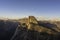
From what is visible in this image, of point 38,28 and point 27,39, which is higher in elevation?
point 38,28

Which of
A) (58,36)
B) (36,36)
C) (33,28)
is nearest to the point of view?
(58,36)

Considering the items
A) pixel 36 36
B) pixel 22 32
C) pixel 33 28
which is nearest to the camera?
pixel 36 36

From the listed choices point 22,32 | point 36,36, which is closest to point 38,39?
point 36,36

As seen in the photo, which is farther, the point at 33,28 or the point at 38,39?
the point at 33,28

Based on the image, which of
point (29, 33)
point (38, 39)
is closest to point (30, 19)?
point (29, 33)

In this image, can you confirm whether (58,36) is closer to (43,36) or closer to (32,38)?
(43,36)

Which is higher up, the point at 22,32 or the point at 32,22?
the point at 32,22

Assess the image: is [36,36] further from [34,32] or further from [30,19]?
[30,19]

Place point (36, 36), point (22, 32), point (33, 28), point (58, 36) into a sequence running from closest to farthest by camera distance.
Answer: point (58, 36), point (36, 36), point (33, 28), point (22, 32)

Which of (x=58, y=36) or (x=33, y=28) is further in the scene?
(x=33, y=28)
